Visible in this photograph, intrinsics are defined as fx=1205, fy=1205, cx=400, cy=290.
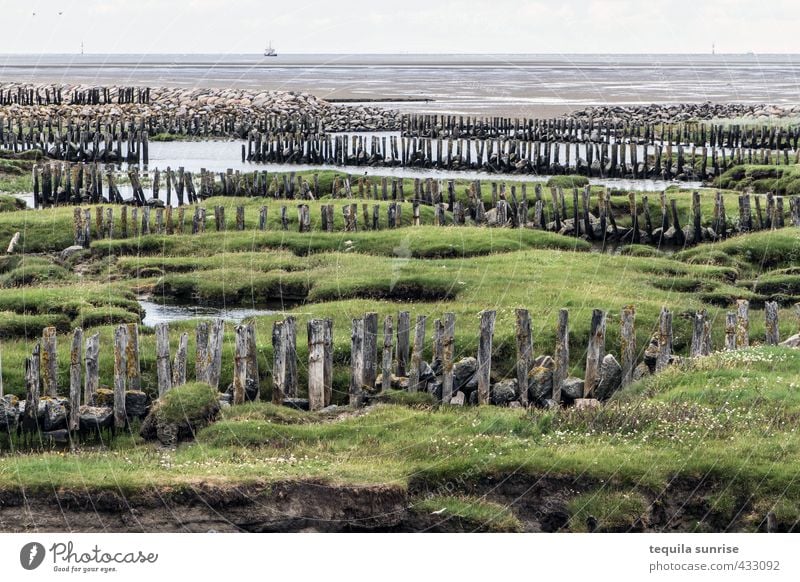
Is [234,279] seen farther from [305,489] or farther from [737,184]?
[737,184]

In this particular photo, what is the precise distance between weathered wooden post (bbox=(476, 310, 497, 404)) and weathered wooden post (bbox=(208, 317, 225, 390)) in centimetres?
504

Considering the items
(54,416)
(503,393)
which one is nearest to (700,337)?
(503,393)

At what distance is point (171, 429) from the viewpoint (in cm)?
2136

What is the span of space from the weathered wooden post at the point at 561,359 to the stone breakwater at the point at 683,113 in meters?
76.3

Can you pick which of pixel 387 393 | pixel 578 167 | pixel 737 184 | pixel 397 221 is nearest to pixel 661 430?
pixel 387 393

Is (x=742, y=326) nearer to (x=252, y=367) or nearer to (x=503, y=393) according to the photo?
(x=503, y=393)

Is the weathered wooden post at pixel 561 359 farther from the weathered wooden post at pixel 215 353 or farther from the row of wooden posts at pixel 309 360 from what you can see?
the weathered wooden post at pixel 215 353

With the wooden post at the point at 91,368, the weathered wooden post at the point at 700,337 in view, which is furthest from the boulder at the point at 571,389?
the wooden post at the point at 91,368

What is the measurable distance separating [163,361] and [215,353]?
1042mm

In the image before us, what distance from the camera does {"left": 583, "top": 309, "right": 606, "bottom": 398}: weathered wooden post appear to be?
78.1 ft

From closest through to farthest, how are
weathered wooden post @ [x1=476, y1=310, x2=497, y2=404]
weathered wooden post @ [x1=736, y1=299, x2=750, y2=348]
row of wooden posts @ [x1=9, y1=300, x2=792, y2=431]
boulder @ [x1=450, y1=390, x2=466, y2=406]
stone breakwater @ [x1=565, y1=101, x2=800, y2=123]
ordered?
row of wooden posts @ [x1=9, y1=300, x2=792, y2=431], boulder @ [x1=450, y1=390, x2=466, y2=406], weathered wooden post @ [x1=476, y1=310, x2=497, y2=404], weathered wooden post @ [x1=736, y1=299, x2=750, y2=348], stone breakwater @ [x1=565, y1=101, x2=800, y2=123]

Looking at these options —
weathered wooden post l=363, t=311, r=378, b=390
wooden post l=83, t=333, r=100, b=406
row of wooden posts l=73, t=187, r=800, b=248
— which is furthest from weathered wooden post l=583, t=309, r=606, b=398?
row of wooden posts l=73, t=187, r=800, b=248

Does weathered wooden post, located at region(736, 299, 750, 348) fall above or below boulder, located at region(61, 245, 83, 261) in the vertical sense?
above

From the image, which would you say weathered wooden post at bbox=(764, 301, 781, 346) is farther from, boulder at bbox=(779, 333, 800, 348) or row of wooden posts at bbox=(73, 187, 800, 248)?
row of wooden posts at bbox=(73, 187, 800, 248)
